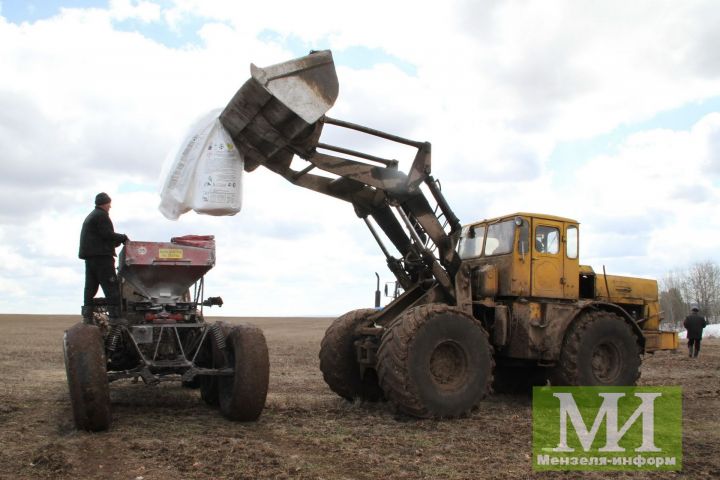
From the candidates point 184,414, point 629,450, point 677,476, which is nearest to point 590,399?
point 629,450

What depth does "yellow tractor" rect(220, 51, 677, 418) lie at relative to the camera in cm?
830

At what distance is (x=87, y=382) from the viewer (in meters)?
7.23

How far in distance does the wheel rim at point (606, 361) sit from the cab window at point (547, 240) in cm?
163

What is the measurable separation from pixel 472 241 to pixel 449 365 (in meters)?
2.84

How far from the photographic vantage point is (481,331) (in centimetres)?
921

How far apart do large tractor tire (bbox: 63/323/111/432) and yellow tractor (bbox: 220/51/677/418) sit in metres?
2.83

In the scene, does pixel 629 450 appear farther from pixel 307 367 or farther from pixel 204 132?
pixel 307 367

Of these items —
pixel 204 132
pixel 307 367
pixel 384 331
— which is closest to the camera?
pixel 204 132

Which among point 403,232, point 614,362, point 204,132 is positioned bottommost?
point 614,362

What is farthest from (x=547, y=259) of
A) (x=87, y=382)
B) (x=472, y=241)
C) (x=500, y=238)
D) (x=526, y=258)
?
(x=87, y=382)

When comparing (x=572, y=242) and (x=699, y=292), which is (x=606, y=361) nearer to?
(x=572, y=242)

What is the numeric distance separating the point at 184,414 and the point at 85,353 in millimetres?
1941

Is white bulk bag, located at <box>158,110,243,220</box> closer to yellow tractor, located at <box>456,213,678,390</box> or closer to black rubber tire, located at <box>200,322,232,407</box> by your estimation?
black rubber tire, located at <box>200,322,232,407</box>

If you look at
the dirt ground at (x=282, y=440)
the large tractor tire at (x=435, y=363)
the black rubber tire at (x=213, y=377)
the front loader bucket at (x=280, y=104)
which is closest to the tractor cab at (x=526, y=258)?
the large tractor tire at (x=435, y=363)
